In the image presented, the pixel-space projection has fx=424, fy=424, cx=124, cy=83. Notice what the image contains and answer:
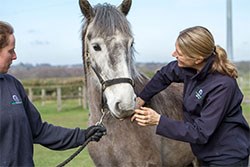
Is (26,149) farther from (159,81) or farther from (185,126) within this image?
(159,81)

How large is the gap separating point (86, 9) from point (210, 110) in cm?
180

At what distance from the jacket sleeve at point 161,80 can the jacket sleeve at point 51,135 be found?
955mm

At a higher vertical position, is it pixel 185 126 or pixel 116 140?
pixel 185 126

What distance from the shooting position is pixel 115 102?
347cm

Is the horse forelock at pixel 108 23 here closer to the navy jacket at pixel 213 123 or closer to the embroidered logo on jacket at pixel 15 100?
the navy jacket at pixel 213 123

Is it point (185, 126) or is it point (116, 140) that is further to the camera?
point (116, 140)

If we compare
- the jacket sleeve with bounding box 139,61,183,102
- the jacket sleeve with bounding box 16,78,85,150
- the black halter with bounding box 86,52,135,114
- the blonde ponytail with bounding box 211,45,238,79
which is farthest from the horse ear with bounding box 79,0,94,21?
the blonde ponytail with bounding box 211,45,238,79

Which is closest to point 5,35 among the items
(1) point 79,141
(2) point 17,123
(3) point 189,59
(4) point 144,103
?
(2) point 17,123

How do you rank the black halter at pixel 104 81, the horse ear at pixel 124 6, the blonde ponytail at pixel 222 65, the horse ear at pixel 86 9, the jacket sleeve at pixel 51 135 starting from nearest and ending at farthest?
the blonde ponytail at pixel 222 65, the jacket sleeve at pixel 51 135, the black halter at pixel 104 81, the horse ear at pixel 86 9, the horse ear at pixel 124 6

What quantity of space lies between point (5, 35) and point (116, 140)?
5.24ft

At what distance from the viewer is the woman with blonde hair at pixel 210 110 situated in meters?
3.08

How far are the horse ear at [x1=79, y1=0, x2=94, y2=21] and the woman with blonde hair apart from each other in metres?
1.28

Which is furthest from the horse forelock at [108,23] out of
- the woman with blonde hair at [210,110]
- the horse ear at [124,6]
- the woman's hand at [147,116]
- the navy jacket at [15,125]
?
the navy jacket at [15,125]

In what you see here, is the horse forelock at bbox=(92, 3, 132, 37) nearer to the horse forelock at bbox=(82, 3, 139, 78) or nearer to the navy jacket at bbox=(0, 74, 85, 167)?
the horse forelock at bbox=(82, 3, 139, 78)
